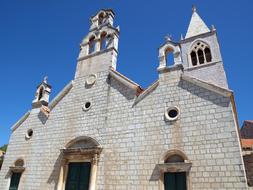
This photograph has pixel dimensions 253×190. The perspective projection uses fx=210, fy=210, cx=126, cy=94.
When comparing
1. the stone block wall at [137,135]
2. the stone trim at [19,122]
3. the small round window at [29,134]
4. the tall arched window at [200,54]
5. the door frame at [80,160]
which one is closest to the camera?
the stone block wall at [137,135]

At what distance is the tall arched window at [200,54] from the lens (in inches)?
484

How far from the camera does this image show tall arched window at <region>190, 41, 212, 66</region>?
12.3 meters

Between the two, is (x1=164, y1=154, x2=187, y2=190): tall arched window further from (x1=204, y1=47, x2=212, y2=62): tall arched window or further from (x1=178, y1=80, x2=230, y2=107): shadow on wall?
(x1=204, y1=47, x2=212, y2=62): tall arched window

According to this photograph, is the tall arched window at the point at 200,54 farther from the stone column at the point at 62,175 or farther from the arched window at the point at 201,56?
the stone column at the point at 62,175

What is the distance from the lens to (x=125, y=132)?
9805mm

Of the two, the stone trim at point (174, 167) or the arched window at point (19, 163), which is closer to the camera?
the stone trim at point (174, 167)

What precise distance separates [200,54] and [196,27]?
2759mm

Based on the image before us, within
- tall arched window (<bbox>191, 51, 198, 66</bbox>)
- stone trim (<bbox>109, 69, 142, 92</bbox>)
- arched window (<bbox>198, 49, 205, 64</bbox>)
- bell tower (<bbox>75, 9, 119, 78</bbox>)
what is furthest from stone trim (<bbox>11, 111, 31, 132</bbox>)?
arched window (<bbox>198, 49, 205, 64</bbox>)

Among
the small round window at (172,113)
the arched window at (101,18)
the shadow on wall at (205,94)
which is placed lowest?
the small round window at (172,113)

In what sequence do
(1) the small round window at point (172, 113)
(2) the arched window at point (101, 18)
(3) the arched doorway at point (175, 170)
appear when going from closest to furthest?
(3) the arched doorway at point (175, 170) → (1) the small round window at point (172, 113) → (2) the arched window at point (101, 18)

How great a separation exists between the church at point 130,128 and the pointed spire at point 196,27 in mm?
64

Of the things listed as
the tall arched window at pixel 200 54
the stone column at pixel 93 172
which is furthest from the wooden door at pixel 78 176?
the tall arched window at pixel 200 54

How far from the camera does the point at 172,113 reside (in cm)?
920

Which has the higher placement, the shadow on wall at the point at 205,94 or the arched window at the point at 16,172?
the shadow on wall at the point at 205,94
